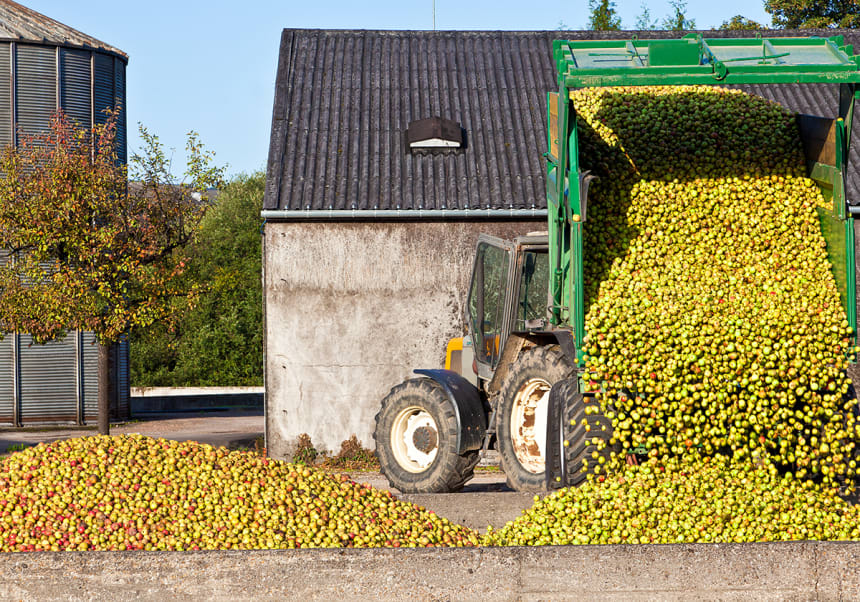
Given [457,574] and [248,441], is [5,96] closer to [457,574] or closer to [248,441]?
[248,441]

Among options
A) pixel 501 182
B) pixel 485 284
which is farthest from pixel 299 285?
pixel 485 284

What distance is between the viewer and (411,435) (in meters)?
9.61

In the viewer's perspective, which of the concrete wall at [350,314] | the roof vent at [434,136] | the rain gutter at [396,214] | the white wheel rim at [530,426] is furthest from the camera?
the roof vent at [434,136]

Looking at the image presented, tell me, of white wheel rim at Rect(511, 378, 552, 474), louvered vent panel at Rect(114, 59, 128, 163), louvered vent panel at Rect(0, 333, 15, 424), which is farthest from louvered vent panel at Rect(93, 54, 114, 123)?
white wheel rim at Rect(511, 378, 552, 474)

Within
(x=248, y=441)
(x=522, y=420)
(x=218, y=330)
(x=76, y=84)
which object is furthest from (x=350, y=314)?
(x=218, y=330)

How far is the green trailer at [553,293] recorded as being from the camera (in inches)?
272

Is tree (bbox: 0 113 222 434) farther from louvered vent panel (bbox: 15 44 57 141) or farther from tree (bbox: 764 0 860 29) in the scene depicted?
tree (bbox: 764 0 860 29)

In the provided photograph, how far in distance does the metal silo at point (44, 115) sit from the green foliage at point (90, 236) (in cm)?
582

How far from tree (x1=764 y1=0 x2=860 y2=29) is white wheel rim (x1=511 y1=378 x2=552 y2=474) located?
22.2 metres

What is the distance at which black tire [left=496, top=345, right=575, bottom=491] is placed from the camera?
26.1ft

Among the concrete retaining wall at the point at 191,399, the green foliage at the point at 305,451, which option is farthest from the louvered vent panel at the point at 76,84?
the green foliage at the point at 305,451

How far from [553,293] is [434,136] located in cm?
796

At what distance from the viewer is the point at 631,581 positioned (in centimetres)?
429

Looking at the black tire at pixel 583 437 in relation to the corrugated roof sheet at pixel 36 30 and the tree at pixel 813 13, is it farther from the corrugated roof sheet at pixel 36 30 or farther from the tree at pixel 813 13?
the tree at pixel 813 13
